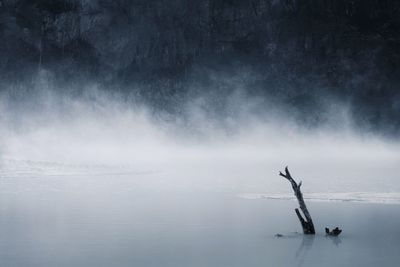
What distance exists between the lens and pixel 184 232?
17.2 m

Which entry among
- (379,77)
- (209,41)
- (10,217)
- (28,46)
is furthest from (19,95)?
(10,217)

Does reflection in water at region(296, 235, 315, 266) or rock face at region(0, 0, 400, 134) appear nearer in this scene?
reflection in water at region(296, 235, 315, 266)

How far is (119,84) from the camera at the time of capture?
352 ft

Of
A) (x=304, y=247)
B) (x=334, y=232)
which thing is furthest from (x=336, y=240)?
(x=304, y=247)

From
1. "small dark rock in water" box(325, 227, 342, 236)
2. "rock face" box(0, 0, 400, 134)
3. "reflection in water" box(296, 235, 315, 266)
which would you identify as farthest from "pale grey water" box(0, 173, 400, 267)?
"rock face" box(0, 0, 400, 134)

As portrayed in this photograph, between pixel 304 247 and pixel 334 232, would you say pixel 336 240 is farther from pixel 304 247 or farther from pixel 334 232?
pixel 304 247

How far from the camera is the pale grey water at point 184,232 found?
13883mm

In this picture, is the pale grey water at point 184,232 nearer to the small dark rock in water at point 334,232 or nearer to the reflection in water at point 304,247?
the reflection in water at point 304,247

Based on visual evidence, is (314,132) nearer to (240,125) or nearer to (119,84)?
(240,125)

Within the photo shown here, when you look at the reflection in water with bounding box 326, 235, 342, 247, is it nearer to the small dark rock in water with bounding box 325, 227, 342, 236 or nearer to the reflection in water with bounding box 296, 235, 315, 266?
the small dark rock in water with bounding box 325, 227, 342, 236

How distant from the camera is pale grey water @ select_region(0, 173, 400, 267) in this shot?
13883 mm

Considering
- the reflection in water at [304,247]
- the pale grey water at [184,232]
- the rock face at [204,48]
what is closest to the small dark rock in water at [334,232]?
the pale grey water at [184,232]

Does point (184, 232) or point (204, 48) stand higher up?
point (204, 48)

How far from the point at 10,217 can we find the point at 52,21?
93641 millimetres
